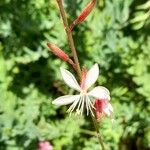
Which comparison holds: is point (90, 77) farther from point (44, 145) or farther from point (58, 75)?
point (58, 75)

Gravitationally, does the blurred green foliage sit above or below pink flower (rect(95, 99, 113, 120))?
above

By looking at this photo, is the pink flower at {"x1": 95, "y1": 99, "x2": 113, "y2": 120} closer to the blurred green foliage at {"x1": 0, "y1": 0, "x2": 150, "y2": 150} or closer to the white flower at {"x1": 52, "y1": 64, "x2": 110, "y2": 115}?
the white flower at {"x1": 52, "y1": 64, "x2": 110, "y2": 115}

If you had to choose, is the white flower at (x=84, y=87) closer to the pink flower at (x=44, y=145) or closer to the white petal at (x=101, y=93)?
the white petal at (x=101, y=93)

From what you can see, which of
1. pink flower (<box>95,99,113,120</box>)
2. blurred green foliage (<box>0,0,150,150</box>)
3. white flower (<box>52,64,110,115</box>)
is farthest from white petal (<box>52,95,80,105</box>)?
blurred green foliage (<box>0,0,150,150</box>)

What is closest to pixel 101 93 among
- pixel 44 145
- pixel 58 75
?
pixel 44 145

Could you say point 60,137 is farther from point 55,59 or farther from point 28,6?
point 28,6

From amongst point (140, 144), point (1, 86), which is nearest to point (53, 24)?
point (1, 86)

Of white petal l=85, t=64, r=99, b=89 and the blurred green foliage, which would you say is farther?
the blurred green foliage

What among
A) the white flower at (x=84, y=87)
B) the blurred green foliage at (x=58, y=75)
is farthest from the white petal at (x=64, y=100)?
the blurred green foliage at (x=58, y=75)
